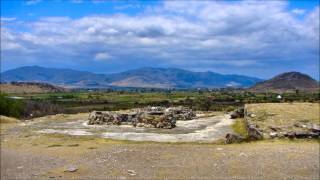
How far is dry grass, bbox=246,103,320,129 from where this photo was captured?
31.7m

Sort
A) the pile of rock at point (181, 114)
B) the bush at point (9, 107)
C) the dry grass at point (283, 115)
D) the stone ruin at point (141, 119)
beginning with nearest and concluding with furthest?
the dry grass at point (283, 115) < the stone ruin at point (141, 119) < the pile of rock at point (181, 114) < the bush at point (9, 107)

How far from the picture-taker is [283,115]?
33625 mm

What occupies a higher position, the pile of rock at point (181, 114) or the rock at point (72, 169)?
the pile of rock at point (181, 114)

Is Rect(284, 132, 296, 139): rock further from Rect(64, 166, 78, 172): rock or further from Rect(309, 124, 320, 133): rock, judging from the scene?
Rect(64, 166, 78, 172): rock

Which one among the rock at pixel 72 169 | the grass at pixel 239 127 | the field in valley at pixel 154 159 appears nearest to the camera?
the field in valley at pixel 154 159

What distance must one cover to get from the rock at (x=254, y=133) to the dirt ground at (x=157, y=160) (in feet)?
3.47

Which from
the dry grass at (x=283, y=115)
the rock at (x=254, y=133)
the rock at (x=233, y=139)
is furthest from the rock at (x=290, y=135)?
the rock at (x=233, y=139)

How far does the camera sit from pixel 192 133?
34.2 m

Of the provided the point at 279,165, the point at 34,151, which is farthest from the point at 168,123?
the point at 279,165

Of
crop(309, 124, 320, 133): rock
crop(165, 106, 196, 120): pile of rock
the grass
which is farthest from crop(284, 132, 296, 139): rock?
crop(165, 106, 196, 120): pile of rock

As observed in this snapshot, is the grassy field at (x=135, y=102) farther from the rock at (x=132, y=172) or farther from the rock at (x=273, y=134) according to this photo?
the rock at (x=132, y=172)

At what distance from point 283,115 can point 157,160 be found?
43.4 ft

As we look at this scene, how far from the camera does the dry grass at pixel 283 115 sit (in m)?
31.7

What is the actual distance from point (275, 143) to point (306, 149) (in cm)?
250
